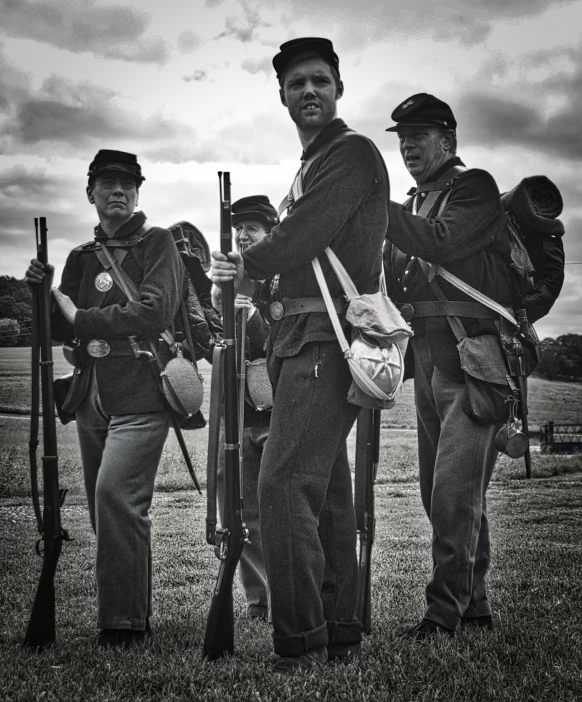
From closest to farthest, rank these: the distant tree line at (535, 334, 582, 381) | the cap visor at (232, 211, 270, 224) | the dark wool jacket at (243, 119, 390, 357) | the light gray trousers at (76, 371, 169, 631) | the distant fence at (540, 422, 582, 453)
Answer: the dark wool jacket at (243, 119, 390, 357) < the light gray trousers at (76, 371, 169, 631) < the cap visor at (232, 211, 270, 224) < the distant tree line at (535, 334, 582, 381) < the distant fence at (540, 422, 582, 453)

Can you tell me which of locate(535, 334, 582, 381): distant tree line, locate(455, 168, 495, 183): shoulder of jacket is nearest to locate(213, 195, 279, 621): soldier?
locate(455, 168, 495, 183): shoulder of jacket

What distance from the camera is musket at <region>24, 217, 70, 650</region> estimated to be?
3934mm

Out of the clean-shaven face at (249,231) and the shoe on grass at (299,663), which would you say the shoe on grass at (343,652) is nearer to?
the shoe on grass at (299,663)

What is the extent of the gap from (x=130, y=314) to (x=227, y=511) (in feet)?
4.23

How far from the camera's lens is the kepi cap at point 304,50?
3561 millimetres

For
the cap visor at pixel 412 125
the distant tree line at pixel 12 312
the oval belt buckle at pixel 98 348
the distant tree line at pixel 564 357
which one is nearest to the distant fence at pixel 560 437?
the distant tree line at pixel 564 357

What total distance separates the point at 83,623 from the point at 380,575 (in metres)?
2.44

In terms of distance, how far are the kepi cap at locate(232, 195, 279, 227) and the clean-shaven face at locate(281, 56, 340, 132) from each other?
2.22m

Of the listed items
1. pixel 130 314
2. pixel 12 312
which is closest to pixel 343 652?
pixel 130 314

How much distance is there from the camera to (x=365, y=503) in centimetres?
403

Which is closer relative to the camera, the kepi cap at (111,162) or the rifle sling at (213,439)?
the rifle sling at (213,439)

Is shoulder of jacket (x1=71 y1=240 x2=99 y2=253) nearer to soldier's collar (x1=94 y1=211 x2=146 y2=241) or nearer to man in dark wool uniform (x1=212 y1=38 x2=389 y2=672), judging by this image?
soldier's collar (x1=94 y1=211 x2=146 y2=241)

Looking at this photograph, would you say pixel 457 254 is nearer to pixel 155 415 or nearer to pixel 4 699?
pixel 155 415

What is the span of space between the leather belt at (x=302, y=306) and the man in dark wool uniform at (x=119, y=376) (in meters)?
1.01
